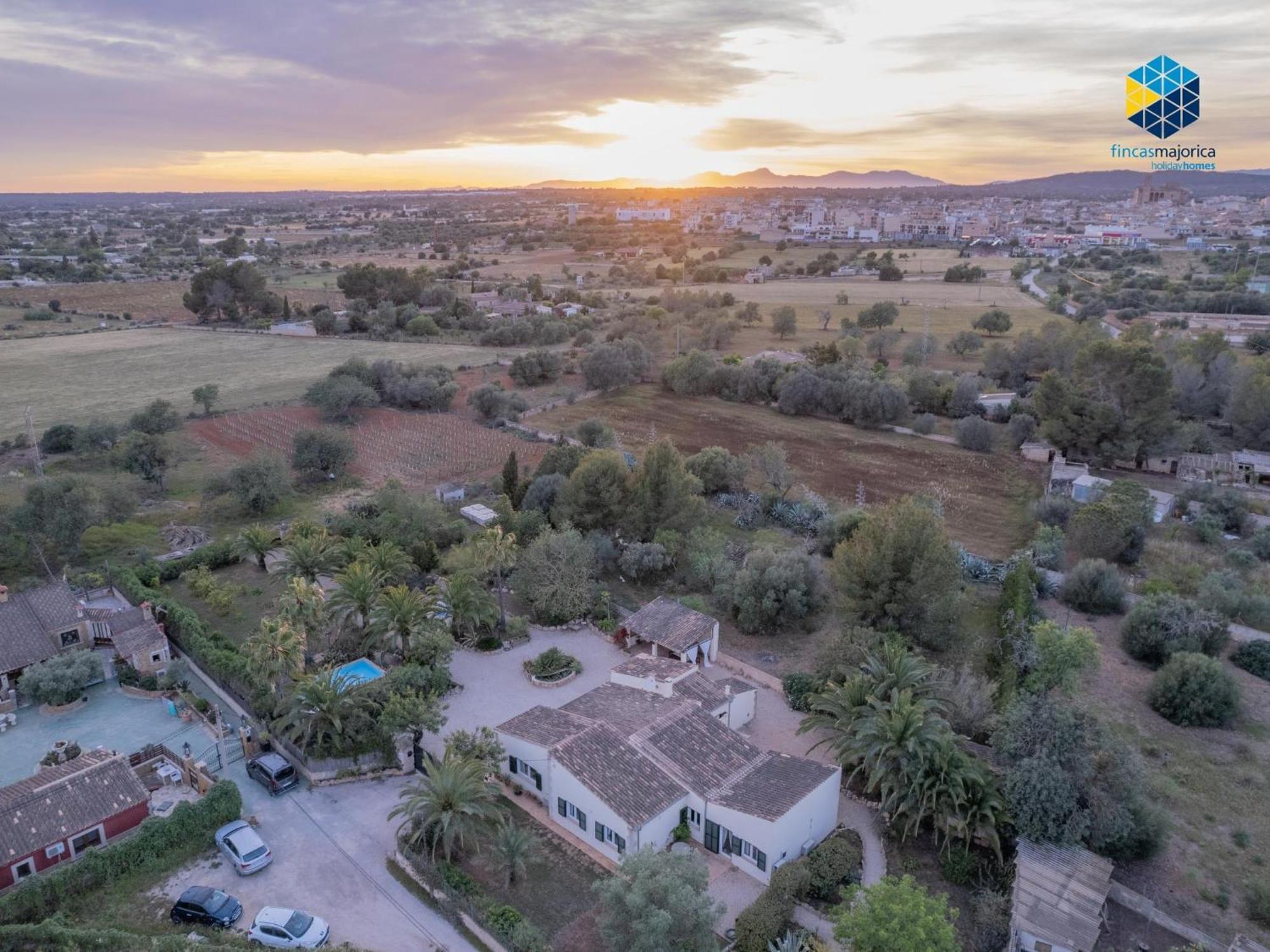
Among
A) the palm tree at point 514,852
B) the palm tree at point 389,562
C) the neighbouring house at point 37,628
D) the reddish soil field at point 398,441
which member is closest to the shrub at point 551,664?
the palm tree at point 389,562

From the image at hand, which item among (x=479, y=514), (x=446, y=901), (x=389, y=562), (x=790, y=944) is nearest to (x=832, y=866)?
(x=790, y=944)

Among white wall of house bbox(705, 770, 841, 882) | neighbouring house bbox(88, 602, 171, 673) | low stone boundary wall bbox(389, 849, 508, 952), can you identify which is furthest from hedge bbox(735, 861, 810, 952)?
neighbouring house bbox(88, 602, 171, 673)

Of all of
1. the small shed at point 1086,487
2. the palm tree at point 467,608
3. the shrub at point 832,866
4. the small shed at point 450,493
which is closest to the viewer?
the shrub at point 832,866

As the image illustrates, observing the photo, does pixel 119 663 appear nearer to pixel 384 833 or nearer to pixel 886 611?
pixel 384 833

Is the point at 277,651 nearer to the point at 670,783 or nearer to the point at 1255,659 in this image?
the point at 670,783

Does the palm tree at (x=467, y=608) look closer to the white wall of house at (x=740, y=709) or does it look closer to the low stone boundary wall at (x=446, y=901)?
the white wall of house at (x=740, y=709)

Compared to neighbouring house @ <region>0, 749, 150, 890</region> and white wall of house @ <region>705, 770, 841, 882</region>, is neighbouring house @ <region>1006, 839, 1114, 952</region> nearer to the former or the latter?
white wall of house @ <region>705, 770, 841, 882</region>
